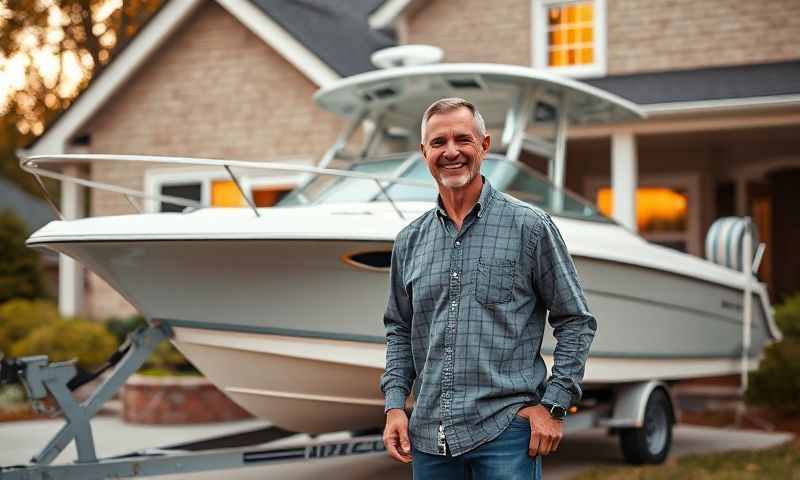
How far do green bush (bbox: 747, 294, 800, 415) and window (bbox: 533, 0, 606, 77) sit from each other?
411 cm

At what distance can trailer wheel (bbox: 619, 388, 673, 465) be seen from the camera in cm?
722

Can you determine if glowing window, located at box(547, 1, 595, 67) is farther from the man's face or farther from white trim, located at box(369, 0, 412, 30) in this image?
the man's face

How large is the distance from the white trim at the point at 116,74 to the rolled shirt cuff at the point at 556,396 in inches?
429

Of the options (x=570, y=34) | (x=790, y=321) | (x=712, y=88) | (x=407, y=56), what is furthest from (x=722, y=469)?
(x=570, y=34)

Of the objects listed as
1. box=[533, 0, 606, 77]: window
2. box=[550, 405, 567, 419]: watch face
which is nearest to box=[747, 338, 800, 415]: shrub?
box=[533, 0, 606, 77]: window

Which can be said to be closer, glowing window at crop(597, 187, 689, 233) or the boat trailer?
the boat trailer

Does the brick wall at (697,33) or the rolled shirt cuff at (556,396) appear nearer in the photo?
the rolled shirt cuff at (556,396)

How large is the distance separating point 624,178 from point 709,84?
1.36 metres

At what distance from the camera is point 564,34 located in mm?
12039

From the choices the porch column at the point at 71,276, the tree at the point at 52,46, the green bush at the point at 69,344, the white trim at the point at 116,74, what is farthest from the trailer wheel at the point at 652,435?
the tree at the point at 52,46

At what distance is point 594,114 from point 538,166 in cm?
428

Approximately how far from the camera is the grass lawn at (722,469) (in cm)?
660

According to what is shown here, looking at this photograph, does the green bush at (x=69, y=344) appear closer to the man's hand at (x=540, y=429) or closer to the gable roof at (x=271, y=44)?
the gable roof at (x=271, y=44)

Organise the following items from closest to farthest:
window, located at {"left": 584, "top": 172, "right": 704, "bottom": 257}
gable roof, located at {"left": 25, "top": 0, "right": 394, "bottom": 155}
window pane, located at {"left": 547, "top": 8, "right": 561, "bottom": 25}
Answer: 1. gable roof, located at {"left": 25, "top": 0, "right": 394, "bottom": 155}
2. window pane, located at {"left": 547, "top": 8, "right": 561, "bottom": 25}
3. window, located at {"left": 584, "top": 172, "right": 704, "bottom": 257}
